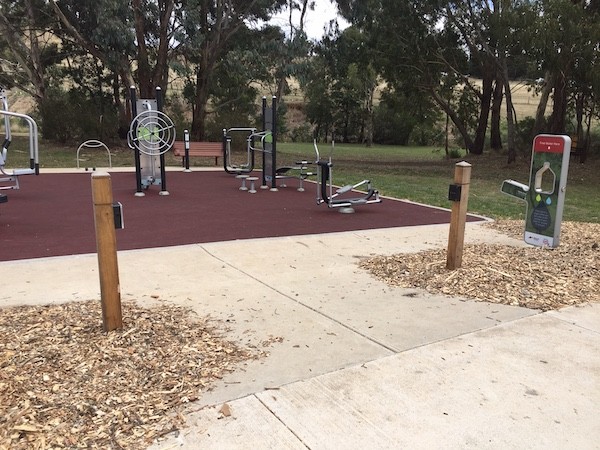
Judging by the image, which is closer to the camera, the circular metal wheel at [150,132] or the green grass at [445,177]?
the circular metal wheel at [150,132]

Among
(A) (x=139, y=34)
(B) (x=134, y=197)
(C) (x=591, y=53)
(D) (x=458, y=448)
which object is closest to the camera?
(D) (x=458, y=448)

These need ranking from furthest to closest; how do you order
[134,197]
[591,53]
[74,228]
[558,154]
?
[591,53], [134,197], [74,228], [558,154]

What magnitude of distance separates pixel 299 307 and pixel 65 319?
1714 millimetres

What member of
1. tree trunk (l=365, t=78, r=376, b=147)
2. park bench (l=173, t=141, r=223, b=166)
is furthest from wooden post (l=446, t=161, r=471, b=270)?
tree trunk (l=365, t=78, r=376, b=147)

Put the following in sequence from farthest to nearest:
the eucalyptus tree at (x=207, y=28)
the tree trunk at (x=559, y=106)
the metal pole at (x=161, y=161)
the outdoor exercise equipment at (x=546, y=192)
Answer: the eucalyptus tree at (x=207, y=28)
the tree trunk at (x=559, y=106)
the metal pole at (x=161, y=161)
the outdoor exercise equipment at (x=546, y=192)

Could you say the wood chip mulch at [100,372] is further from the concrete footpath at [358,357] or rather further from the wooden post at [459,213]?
the wooden post at [459,213]

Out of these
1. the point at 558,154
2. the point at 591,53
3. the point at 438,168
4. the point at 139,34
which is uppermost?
the point at 139,34

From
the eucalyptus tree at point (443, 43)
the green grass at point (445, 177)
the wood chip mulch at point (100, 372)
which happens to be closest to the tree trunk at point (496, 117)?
the eucalyptus tree at point (443, 43)

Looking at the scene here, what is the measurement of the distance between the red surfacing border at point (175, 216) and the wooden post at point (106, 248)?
8.77 feet

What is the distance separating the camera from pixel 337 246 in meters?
6.59

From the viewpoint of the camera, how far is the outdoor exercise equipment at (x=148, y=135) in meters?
9.73

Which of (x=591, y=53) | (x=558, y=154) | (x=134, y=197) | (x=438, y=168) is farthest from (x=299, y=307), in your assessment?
(x=438, y=168)

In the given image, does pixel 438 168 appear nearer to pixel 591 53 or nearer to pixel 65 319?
pixel 591 53

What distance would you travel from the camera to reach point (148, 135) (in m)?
10.0
